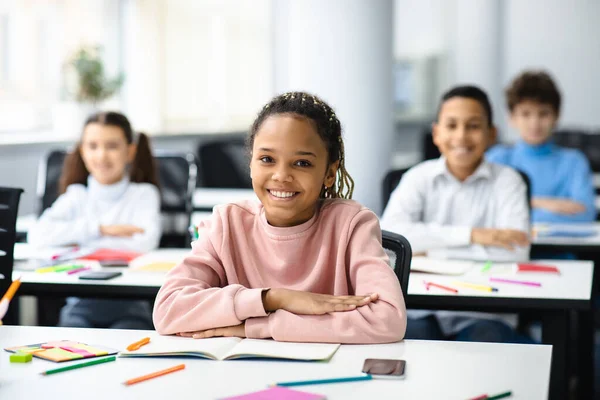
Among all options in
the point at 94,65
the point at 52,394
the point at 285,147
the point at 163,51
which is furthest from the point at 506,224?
the point at 163,51

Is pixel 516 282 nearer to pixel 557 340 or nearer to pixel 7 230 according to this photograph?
pixel 557 340

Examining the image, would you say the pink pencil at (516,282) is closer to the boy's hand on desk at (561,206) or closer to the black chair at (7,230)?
the black chair at (7,230)

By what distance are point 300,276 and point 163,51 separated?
197 inches

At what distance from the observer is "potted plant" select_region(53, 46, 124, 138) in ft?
18.2

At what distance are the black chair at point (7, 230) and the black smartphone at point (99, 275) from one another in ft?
0.77

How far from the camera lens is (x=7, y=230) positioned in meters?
2.55

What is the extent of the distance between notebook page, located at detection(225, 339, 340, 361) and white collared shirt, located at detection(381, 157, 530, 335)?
1.34m

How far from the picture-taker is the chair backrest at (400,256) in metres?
2.18

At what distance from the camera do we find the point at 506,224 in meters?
3.16

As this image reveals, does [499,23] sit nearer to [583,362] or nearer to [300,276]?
[583,362]

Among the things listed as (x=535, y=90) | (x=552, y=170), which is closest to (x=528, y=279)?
(x=552, y=170)

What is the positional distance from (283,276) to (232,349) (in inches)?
11.7

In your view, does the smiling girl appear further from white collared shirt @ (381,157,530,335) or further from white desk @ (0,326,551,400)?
white collared shirt @ (381,157,530,335)

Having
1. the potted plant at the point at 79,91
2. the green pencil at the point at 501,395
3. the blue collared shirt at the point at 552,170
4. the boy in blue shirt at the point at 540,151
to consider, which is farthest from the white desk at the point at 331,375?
the potted plant at the point at 79,91
